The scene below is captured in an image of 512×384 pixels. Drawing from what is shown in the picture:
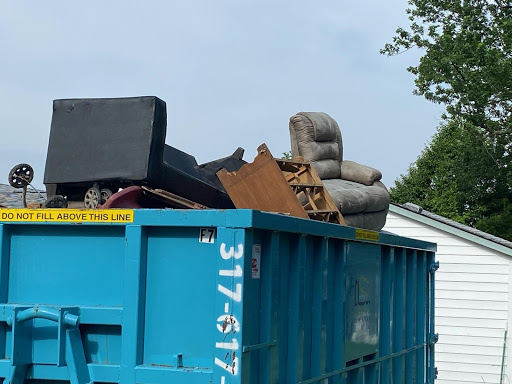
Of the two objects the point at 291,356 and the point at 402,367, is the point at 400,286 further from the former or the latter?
the point at 291,356

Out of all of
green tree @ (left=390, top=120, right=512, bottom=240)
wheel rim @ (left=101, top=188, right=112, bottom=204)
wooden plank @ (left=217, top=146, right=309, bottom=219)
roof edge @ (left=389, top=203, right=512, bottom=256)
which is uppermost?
green tree @ (left=390, top=120, right=512, bottom=240)

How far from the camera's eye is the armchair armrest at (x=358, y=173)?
8039 mm

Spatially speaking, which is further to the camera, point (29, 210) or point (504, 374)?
point (504, 374)

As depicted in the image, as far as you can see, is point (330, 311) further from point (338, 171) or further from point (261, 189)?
point (338, 171)

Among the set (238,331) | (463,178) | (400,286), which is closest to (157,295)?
(238,331)

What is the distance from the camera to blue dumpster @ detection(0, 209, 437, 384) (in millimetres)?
3750

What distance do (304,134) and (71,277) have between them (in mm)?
3670

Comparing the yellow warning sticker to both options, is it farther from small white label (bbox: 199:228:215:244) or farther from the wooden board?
small white label (bbox: 199:228:215:244)

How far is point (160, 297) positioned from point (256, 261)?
0.49m

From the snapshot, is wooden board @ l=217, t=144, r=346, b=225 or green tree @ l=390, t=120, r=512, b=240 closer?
wooden board @ l=217, t=144, r=346, b=225

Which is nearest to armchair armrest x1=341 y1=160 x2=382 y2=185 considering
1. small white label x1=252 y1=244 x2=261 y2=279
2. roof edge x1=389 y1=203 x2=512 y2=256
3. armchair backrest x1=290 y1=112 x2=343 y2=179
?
armchair backrest x1=290 y1=112 x2=343 y2=179

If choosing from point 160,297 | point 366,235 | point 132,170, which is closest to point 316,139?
point 366,235

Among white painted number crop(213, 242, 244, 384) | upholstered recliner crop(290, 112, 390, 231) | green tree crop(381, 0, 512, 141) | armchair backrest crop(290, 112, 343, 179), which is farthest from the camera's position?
green tree crop(381, 0, 512, 141)

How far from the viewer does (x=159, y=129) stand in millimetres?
4695
